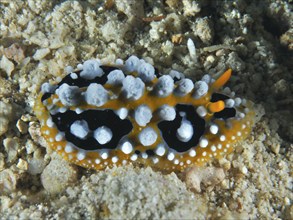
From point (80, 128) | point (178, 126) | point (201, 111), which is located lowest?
point (80, 128)

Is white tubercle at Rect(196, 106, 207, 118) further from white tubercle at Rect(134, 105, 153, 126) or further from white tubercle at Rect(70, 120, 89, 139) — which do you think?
white tubercle at Rect(70, 120, 89, 139)

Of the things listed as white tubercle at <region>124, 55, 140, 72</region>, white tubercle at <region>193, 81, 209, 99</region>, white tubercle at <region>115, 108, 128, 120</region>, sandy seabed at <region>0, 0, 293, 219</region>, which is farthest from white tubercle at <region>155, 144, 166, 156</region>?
white tubercle at <region>124, 55, 140, 72</region>

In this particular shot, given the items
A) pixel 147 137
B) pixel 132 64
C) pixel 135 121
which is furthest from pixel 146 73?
pixel 147 137

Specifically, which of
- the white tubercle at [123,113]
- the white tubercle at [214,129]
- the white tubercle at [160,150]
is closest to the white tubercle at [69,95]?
the white tubercle at [123,113]

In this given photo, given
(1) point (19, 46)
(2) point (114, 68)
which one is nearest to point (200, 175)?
(2) point (114, 68)

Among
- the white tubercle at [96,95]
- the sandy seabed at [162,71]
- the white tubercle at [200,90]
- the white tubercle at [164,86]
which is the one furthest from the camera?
the white tubercle at [200,90]

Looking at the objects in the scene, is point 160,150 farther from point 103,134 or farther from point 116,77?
point 116,77

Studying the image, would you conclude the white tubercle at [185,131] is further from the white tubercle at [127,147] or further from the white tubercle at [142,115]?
the white tubercle at [127,147]

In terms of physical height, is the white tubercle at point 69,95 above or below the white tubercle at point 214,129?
below
